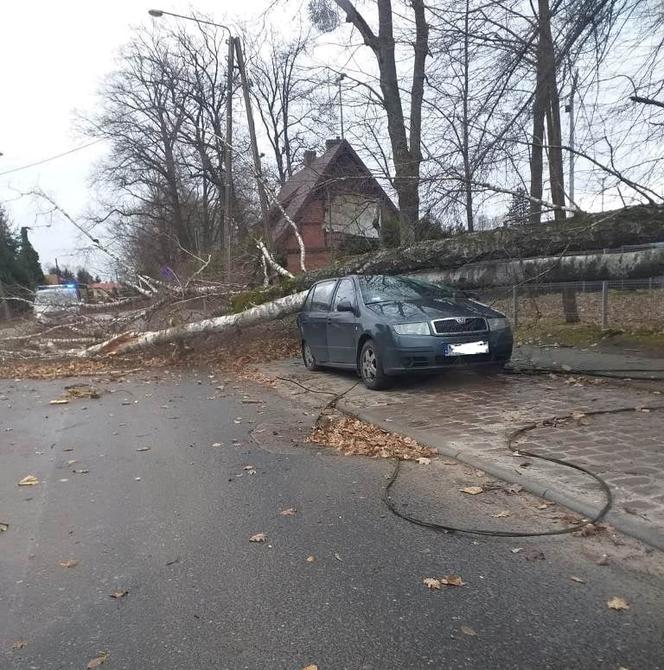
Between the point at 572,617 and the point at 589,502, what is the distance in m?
1.40

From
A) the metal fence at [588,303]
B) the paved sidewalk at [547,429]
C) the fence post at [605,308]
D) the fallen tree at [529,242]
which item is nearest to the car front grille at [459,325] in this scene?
the paved sidewalk at [547,429]

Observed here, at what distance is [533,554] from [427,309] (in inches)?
207

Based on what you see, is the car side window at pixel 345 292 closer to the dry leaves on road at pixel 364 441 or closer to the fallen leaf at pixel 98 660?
the dry leaves on road at pixel 364 441

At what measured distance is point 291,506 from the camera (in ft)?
15.0

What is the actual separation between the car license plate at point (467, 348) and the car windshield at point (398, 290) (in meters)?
1.18

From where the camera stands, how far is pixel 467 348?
26.9ft

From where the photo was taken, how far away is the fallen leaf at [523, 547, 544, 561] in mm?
3549

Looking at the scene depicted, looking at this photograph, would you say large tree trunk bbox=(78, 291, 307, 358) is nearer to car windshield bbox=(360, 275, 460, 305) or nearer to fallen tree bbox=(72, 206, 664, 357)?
fallen tree bbox=(72, 206, 664, 357)

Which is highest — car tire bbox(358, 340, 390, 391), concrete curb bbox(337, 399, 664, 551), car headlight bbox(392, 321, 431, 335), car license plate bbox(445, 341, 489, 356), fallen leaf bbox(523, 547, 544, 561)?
car headlight bbox(392, 321, 431, 335)

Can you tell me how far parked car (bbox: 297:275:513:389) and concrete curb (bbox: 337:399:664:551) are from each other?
69.3 inches

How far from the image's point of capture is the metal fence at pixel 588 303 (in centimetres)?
1174

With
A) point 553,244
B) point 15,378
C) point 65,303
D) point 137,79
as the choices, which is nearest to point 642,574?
point 553,244

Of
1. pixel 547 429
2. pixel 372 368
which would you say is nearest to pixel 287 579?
pixel 547 429

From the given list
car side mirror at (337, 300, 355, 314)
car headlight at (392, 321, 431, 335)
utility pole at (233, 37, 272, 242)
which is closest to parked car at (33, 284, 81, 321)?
utility pole at (233, 37, 272, 242)
